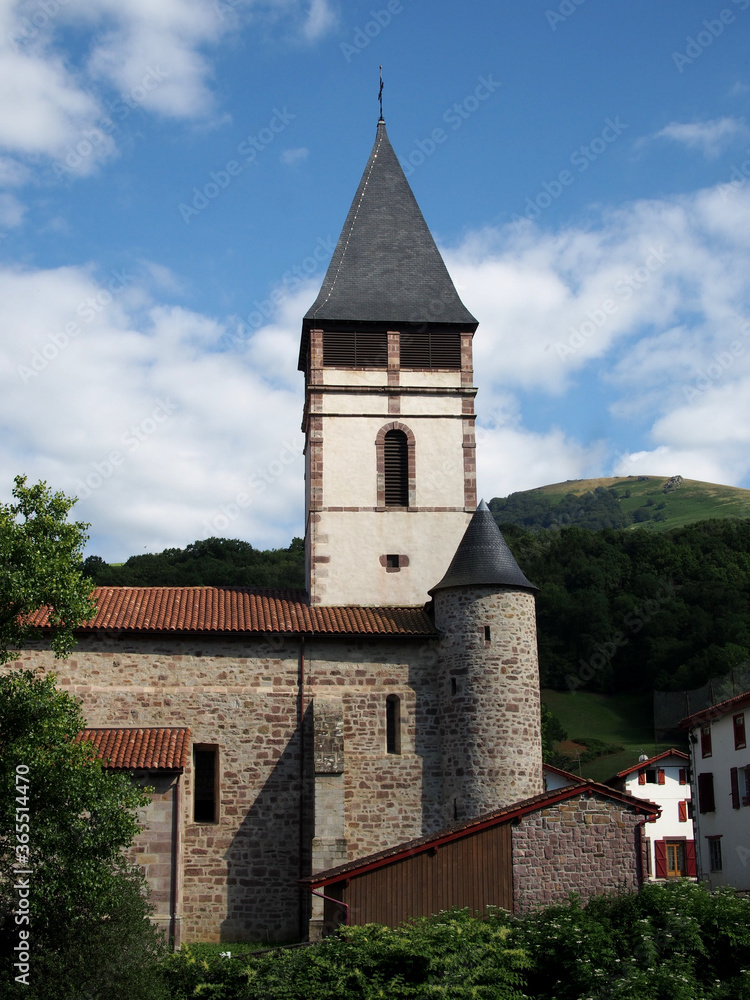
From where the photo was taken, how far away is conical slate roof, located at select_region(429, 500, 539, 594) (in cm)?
2373

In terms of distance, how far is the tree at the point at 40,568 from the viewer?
48.8ft

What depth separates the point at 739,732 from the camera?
92.8ft

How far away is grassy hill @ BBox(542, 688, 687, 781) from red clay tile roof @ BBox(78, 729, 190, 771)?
37845 millimetres

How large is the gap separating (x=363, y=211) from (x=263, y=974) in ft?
69.8

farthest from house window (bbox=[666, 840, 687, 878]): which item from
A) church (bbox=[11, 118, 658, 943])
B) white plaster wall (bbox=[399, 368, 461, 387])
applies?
white plaster wall (bbox=[399, 368, 461, 387])

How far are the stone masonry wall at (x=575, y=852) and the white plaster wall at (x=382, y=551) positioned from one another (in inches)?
351

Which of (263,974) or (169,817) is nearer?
(263,974)

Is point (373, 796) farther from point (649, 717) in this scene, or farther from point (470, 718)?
point (649, 717)

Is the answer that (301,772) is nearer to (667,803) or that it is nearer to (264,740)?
(264,740)

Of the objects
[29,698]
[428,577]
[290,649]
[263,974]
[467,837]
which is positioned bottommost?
[263,974]

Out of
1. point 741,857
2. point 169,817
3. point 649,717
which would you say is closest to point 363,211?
point 169,817

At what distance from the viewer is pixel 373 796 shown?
75.9ft

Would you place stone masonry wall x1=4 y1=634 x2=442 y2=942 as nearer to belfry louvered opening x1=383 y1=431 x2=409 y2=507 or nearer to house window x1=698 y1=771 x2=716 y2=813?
belfry louvered opening x1=383 y1=431 x2=409 y2=507

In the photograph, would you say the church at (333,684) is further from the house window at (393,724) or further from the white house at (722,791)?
the white house at (722,791)
